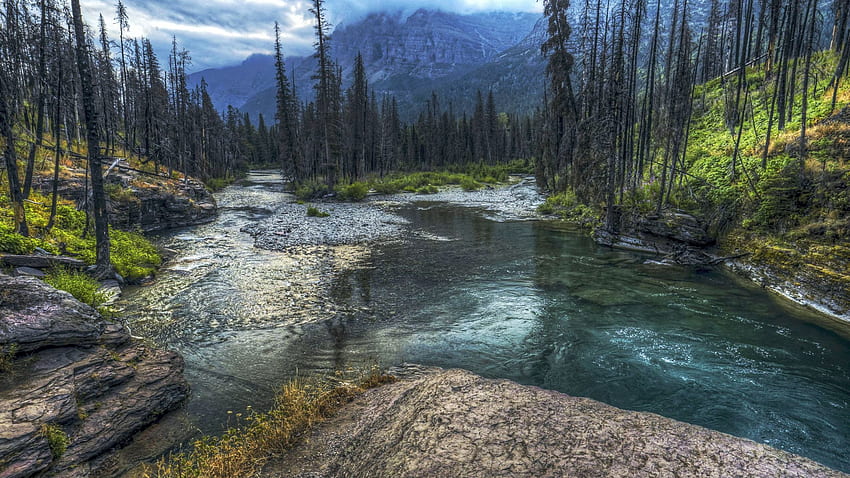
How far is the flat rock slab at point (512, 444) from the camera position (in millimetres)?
3787

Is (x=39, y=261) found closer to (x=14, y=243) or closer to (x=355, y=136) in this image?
(x=14, y=243)

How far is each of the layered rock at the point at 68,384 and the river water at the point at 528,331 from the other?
0.81 m

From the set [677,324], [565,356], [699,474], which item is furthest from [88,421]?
[677,324]

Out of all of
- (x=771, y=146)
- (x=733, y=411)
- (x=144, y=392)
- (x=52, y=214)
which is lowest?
(x=733, y=411)

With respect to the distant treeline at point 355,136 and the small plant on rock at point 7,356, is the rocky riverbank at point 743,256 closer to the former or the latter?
the small plant on rock at point 7,356

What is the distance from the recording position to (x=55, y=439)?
4578 millimetres

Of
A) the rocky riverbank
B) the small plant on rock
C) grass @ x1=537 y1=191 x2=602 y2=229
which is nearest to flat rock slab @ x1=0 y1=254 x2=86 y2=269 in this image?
the small plant on rock

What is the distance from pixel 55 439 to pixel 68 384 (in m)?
1.03

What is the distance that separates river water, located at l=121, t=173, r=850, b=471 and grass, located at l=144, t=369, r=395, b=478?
0.75 metres

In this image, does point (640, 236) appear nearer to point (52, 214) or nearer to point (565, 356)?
point (565, 356)

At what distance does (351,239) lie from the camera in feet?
66.4

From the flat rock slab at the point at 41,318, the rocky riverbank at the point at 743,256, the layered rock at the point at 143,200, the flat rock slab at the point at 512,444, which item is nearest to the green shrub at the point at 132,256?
the layered rock at the point at 143,200

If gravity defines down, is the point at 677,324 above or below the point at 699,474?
below

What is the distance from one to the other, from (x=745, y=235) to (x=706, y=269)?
1.95 m
